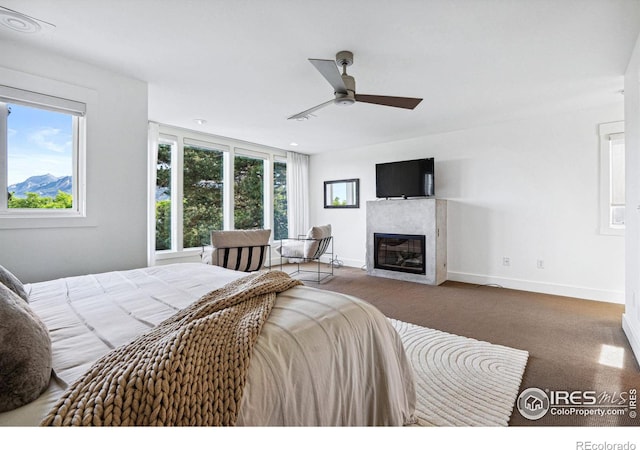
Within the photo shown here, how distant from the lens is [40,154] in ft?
8.16

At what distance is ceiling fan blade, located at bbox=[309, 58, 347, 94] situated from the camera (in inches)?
79.7

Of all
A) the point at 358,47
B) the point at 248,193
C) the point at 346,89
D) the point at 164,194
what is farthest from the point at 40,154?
the point at 248,193

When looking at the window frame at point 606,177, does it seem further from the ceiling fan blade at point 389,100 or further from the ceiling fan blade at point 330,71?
the ceiling fan blade at point 330,71

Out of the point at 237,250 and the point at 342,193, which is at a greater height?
the point at 342,193

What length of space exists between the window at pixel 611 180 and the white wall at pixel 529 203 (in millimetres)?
73

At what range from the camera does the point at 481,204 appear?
4.58 m

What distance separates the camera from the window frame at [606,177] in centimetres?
359

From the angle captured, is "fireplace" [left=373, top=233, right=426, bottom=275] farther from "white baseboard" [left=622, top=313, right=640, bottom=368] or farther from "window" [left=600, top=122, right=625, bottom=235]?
"white baseboard" [left=622, top=313, right=640, bottom=368]

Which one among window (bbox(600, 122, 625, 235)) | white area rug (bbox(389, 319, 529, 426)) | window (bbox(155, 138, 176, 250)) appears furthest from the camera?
window (bbox(155, 138, 176, 250))

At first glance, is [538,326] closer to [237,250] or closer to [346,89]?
[346,89]

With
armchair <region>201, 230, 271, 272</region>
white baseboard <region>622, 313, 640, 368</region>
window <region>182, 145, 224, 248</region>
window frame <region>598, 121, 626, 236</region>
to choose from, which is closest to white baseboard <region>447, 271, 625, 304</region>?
window frame <region>598, 121, 626, 236</region>

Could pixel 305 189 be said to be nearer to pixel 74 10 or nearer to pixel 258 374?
pixel 74 10

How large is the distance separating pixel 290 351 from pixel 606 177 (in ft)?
15.0

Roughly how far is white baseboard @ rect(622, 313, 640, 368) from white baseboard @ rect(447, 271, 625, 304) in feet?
3.73
